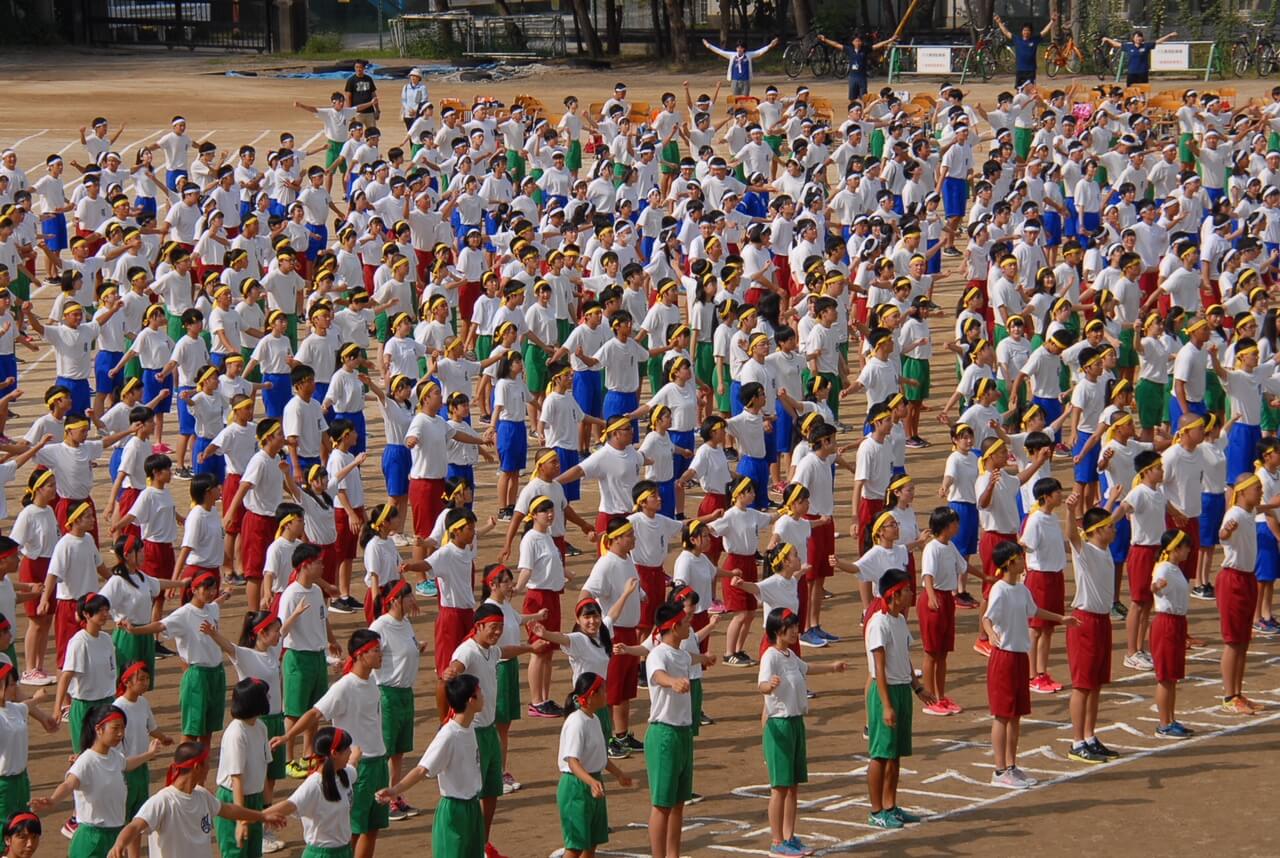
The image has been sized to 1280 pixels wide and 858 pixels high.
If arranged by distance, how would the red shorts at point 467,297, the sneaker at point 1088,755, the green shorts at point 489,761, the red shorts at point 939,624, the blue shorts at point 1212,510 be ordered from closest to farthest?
the green shorts at point 489,761 → the sneaker at point 1088,755 → the red shorts at point 939,624 → the blue shorts at point 1212,510 → the red shorts at point 467,297

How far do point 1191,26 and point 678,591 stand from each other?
123 ft

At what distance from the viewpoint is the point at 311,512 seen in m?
16.0

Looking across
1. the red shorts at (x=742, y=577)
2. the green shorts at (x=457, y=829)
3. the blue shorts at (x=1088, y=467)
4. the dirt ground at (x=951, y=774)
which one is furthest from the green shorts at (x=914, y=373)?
the green shorts at (x=457, y=829)

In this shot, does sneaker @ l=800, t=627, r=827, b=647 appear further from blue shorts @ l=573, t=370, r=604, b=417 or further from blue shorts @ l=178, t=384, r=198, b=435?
blue shorts @ l=178, t=384, r=198, b=435

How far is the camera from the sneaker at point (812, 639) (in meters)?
16.7

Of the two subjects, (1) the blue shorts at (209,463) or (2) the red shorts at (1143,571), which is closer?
(2) the red shorts at (1143,571)

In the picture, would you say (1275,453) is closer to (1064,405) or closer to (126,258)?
(1064,405)

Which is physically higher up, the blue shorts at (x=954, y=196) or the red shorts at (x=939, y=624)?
the blue shorts at (x=954, y=196)

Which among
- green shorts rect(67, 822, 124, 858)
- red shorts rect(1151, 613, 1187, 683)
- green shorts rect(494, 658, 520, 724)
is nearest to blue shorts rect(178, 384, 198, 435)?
green shorts rect(494, 658, 520, 724)

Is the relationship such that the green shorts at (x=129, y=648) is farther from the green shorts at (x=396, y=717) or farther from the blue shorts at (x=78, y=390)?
the blue shorts at (x=78, y=390)

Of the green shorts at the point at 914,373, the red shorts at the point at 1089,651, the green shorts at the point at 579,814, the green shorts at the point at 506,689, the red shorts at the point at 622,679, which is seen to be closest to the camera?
the green shorts at the point at 579,814

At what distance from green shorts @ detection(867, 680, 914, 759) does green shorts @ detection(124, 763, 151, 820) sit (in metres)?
4.42

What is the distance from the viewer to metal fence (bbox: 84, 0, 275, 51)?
60719mm

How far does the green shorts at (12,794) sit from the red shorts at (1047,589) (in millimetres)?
7277
